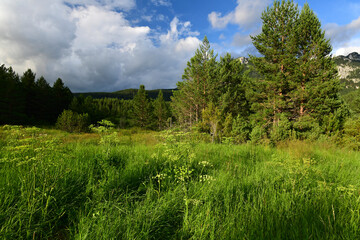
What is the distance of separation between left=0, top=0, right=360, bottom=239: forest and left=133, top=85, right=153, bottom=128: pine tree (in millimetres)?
273

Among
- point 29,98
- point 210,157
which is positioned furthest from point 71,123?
point 210,157

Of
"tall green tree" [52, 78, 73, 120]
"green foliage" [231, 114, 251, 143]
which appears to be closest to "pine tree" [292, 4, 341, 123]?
"green foliage" [231, 114, 251, 143]

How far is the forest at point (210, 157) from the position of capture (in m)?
1.56

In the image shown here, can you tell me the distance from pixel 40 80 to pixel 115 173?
155 ft

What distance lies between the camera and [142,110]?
3912 centimetres

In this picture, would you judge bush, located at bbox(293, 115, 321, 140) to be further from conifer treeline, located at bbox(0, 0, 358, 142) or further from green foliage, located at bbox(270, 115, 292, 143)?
green foliage, located at bbox(270, 115, 292, 143)

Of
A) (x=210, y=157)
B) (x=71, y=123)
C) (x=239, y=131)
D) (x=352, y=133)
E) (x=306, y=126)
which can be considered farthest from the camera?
(x=71, y=123)

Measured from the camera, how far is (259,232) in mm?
1462

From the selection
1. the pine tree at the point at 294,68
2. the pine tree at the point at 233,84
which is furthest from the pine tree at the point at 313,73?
the pine tree at the point at 233,84

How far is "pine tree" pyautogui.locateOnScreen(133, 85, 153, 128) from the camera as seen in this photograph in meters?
38.4

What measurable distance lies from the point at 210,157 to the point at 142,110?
3674 cm

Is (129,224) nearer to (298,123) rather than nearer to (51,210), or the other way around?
(51,210)

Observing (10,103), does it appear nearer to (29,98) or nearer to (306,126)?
(29,98)

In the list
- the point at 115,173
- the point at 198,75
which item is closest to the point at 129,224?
the point at 115,173
